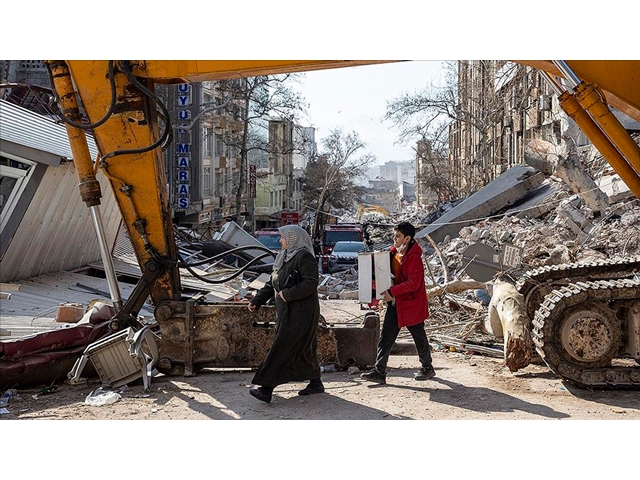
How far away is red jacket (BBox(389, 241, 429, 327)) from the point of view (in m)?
8.26

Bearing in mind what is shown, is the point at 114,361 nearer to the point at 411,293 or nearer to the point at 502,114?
the point at 411,293

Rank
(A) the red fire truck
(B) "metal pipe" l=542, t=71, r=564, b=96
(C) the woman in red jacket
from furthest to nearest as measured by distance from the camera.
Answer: (A) the red fire truck → (C) the woman in red jacket → (B) "metal pipe" l=542, t=71, r=564, b=96

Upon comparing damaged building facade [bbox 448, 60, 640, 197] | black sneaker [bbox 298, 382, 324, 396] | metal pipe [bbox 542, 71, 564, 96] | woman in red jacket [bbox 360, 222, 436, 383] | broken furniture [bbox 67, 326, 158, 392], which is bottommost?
black sneaker [bbox 298, 382, 324, 396]

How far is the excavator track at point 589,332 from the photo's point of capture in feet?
26.5

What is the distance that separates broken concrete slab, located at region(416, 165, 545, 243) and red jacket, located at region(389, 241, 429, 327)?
49.0 feet

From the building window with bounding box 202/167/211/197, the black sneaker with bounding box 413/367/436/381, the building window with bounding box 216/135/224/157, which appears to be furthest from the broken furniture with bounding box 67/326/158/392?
the building window with bounding box 216/135/224/157

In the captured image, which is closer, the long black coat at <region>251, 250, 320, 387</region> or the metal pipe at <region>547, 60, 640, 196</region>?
the long black coat at <region>251, 250, 320, 387</region>

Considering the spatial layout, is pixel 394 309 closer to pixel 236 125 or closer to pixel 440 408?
pixel 440 408

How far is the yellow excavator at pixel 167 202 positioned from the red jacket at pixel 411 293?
70 centimetres

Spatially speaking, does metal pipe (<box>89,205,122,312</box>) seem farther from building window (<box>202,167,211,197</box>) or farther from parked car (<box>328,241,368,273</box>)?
building window (<box>202,167,211,197</box>)

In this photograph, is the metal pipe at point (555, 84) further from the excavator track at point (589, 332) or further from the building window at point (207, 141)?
the building window at point (207, 141)

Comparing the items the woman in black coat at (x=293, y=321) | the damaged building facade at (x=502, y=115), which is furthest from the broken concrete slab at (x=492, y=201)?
the woman in black coat at (x=293, y=321)

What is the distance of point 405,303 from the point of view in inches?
328

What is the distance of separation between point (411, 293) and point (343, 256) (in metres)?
20.5
